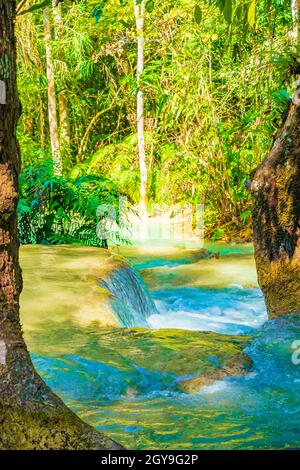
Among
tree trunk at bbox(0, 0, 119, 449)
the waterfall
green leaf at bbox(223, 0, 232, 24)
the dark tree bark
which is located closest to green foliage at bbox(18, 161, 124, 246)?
the waterfall

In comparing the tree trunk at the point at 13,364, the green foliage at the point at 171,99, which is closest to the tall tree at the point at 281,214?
the green foliage at the point at 171,99

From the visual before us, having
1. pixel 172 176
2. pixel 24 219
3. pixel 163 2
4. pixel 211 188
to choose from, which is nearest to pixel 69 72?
pixel 163 2

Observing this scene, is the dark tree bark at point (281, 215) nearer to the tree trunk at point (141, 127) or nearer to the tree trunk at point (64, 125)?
the tree trunk at point (141, 127)

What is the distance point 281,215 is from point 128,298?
205 cm

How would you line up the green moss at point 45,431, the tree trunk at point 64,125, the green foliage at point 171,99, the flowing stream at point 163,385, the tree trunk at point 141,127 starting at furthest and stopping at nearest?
1. the tree trunk at point 64,125
2. the tree trunk at point 141,127
3. the green foliage at point 171,99
4. the flowing stream at point 163,385
5. the green moss at point 45,431

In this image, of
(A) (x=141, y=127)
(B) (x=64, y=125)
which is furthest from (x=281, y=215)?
(B) (x=64, y=125)

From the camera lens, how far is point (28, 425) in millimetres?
2170

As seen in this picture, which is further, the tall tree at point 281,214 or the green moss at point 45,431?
the tall tree at point 281,214

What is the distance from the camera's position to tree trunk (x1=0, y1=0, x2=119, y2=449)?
2.17 meters

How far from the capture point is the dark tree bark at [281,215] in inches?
205

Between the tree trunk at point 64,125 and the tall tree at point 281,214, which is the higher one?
the tree trunk at point 64,125

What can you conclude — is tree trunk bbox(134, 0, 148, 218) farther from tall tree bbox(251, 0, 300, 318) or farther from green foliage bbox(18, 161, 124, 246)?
tall tree bbox(251, 0, 300, 318)

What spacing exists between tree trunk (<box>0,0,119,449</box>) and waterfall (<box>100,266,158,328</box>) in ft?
11.5

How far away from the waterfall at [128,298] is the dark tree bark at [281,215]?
1242 millimetres
